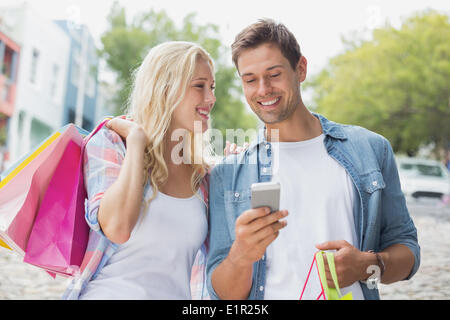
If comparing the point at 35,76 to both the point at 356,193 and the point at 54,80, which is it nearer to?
the point at 54,80

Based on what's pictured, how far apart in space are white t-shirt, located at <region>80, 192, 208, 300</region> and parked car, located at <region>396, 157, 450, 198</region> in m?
12.8

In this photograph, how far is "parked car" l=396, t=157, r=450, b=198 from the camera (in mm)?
14109

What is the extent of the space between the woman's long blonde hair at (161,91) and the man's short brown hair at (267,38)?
0.24m

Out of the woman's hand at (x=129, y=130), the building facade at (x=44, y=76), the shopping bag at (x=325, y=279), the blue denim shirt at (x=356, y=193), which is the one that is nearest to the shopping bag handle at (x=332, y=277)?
the shopping bag at (x=325, y=279)

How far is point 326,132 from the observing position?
233 cm

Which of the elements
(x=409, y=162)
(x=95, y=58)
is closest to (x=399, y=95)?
(x=409, y=162)

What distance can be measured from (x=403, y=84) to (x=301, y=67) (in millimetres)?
16751

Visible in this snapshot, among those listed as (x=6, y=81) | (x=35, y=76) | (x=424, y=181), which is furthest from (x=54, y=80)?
(x=424, y=181)

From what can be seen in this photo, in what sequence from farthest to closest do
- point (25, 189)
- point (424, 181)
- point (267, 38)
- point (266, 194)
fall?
1. point (424, 181)
2. point (267, 38)
3. point (25, 189)
4. point (266, 194)

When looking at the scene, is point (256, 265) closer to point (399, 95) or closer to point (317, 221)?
point (317, 221)

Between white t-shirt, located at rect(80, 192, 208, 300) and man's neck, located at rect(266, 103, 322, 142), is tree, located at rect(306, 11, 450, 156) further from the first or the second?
white t-shirt, located at rect(80, 192, 208, 300)

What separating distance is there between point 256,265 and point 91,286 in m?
0.74

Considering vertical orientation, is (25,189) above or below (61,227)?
above

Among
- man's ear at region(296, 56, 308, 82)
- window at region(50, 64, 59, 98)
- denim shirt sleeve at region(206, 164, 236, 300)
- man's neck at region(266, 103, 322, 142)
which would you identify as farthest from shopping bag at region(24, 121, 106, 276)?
window at region(50, 64, 59, 98)
